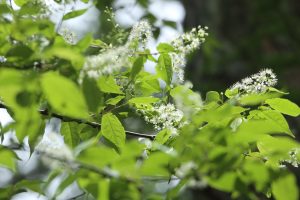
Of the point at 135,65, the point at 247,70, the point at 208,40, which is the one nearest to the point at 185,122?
the point at 135,65

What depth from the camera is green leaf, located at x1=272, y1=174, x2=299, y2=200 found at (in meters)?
1.08

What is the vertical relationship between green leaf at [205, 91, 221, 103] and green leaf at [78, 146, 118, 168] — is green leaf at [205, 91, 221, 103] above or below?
below

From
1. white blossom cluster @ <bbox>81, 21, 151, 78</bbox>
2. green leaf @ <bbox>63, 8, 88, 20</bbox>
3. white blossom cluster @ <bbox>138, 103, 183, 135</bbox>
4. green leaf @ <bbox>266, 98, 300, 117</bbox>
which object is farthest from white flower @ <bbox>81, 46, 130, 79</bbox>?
green leaf @ <bbox>266, 98, 300, 117</bbox>

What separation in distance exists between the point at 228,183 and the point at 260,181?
0.06 metres

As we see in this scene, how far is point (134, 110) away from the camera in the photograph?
190cm

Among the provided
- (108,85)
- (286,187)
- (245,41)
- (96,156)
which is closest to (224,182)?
(286,187)

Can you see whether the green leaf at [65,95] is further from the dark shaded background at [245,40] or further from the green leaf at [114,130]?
the dark shaded background at [245,40]

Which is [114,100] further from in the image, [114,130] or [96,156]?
[96,156]

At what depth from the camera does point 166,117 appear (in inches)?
66.2

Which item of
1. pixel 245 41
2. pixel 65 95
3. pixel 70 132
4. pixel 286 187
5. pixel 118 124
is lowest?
pixel 245 41

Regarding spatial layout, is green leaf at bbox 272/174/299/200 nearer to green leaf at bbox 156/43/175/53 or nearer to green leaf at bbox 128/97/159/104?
green leaf at bbox 128/97/159/104

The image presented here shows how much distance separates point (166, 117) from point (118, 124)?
0.15 meters

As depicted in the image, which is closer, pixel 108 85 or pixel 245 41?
pixel 108 85

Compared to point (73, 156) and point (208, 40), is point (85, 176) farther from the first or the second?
point (208, 40)
